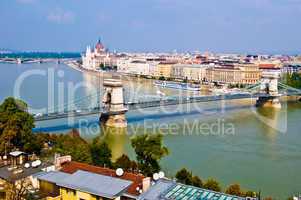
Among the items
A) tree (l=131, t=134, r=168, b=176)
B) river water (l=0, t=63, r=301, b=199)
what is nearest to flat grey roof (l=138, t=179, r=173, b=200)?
tree (l=131, t=134, r=168, b=176)

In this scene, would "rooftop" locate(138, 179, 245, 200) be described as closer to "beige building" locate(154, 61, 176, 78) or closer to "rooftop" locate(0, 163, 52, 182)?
"rooftop" locate(0, 163, 52, 182)

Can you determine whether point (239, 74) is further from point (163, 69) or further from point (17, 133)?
point (17, 133)

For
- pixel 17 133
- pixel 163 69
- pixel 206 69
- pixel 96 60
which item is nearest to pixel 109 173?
pixel 17 133

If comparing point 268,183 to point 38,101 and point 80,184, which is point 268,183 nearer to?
point 80,184

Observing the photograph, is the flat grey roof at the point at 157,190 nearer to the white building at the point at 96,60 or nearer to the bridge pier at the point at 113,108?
the bridge pier at the point at 113,108

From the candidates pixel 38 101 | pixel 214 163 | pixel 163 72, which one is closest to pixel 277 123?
pixel 214 163
